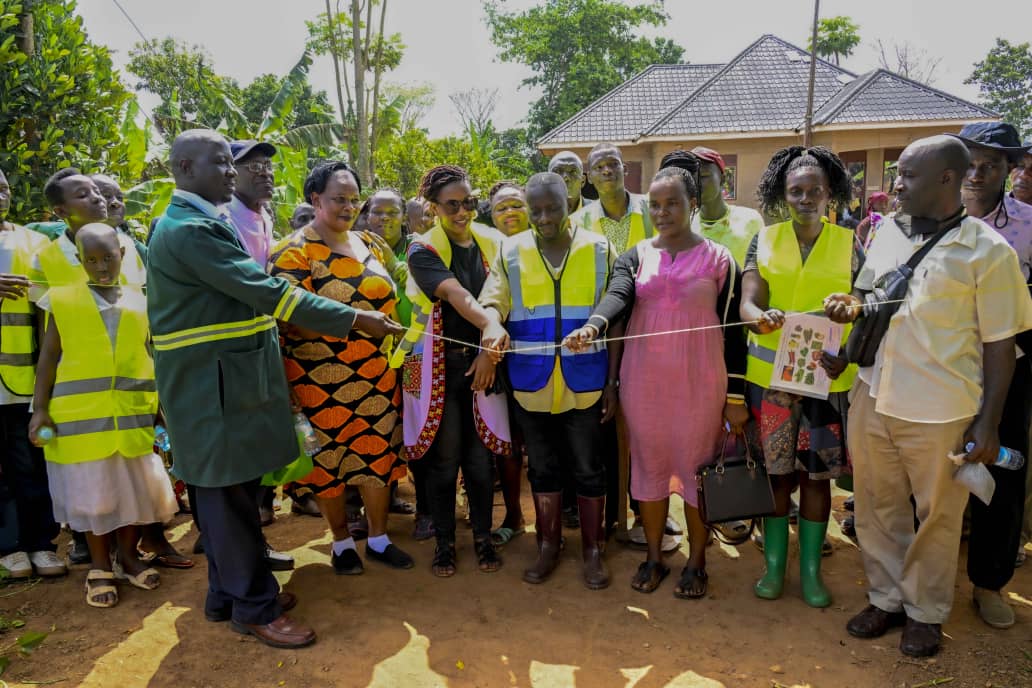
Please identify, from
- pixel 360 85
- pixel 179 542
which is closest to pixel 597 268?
pixel 179 542

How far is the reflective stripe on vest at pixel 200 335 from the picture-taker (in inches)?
118

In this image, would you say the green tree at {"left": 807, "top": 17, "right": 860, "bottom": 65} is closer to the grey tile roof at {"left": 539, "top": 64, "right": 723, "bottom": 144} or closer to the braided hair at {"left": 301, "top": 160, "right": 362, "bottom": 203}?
the grey tile roof at {"left": 539, "top": 64, "right": 723, "bottom": 144}

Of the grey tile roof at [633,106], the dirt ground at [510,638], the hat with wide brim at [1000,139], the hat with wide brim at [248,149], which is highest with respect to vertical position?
the grey tile roof at [633,106]

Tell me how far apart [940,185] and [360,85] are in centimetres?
1549

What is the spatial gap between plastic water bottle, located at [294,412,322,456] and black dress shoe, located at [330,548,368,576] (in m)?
0.77


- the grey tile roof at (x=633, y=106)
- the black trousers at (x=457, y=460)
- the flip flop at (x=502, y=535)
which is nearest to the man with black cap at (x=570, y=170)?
the black trousers at (x=457, y=460)

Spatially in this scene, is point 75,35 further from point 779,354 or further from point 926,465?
point 926,465

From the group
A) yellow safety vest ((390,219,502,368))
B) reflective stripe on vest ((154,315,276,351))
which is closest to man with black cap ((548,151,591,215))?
yellow safety vest ((390,219,502,368))

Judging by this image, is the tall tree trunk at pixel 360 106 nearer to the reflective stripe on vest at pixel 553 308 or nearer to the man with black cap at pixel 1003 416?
the reflective stripe on vest at pixel 553 308

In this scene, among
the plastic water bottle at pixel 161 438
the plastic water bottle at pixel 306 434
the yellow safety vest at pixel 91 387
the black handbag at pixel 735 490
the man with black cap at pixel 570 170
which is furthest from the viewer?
Result: the man with black cap at pixel 570 170

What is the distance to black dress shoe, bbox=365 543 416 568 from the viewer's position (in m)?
4.00

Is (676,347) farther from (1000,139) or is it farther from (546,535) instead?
(1000,139)

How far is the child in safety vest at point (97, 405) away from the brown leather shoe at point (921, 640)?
3594 millimetres

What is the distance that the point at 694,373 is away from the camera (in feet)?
11.1
